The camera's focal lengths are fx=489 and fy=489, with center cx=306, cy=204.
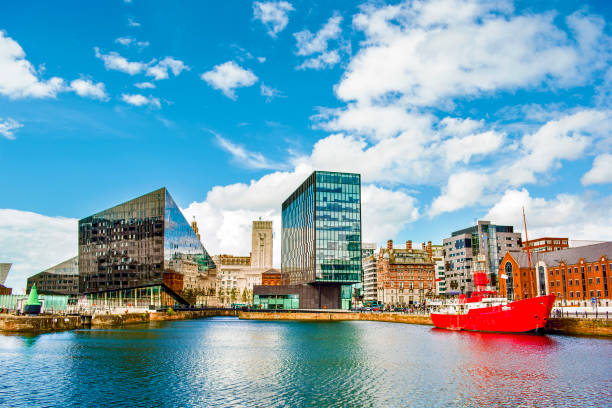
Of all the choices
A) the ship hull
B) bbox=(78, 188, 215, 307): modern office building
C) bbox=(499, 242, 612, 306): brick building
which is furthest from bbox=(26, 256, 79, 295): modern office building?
bbox=(499, 242, 612, 306): brick building

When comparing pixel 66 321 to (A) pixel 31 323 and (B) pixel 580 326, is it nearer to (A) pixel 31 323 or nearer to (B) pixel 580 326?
(A) pixel 31 323

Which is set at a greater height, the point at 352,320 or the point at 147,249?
the point at 147,249

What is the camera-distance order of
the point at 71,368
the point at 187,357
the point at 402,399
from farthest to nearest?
the point at 187,357
the point at 71,368
the point at 402,399

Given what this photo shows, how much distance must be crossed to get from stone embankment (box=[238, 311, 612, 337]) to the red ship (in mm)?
3384

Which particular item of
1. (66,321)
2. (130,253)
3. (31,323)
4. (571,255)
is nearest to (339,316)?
(130,253)

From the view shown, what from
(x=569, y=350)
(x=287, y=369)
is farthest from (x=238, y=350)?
(x=569, y=350)

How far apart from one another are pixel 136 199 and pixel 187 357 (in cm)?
8857

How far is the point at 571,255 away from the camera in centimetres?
12019

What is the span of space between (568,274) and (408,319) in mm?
43440

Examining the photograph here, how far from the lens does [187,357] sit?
163ft

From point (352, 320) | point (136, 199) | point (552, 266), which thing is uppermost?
point (136, 199)

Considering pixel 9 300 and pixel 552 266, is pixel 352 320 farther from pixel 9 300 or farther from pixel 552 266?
pixel 9 300

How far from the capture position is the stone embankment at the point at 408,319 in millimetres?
63562

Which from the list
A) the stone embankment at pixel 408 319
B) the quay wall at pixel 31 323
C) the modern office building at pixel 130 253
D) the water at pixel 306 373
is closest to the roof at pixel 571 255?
the stone embankment at pixel 408 319
